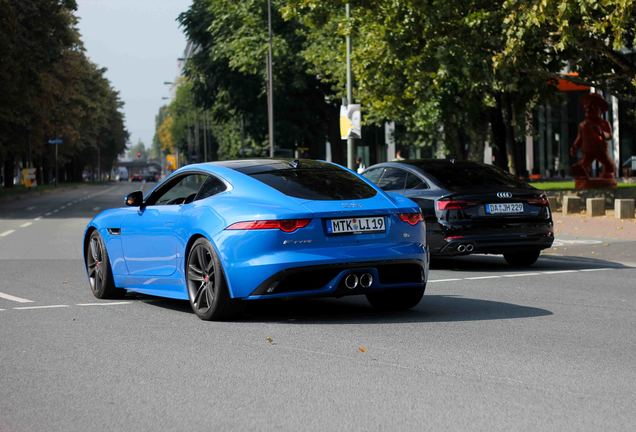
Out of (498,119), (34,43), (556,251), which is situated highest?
(34,43)

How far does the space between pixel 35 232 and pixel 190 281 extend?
17.4 meters

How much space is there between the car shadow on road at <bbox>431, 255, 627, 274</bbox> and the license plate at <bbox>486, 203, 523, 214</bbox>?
0.75 metres

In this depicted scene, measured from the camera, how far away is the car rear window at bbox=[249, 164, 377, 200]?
9.52 metres

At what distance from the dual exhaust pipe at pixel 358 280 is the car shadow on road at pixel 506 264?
543cm

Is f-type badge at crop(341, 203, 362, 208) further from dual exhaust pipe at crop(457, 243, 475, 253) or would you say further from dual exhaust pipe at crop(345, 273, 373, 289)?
dual exhaust pipe at crop(457, 243, 475, 253)

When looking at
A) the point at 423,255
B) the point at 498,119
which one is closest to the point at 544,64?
the point at 498,119

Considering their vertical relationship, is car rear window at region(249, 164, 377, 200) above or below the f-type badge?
above

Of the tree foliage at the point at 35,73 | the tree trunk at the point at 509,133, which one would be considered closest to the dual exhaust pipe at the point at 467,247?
the tree trunk at the point at 509,133

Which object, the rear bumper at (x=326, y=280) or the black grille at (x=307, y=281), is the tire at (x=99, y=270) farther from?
the black grille at (x=307, y=281)

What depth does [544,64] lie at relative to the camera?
105 feet

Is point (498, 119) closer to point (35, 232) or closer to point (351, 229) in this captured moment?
point (35, 232)

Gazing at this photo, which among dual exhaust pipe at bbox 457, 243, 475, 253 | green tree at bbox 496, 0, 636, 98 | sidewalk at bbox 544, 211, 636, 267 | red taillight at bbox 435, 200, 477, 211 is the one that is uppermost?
green tree at bbox 496, 0, 636, 98

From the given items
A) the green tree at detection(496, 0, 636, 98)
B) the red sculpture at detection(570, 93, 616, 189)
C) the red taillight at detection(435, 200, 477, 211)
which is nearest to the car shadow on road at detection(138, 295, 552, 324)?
the red taillight at detection(435, 200, 477, 211)

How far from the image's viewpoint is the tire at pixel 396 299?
10086 mm
